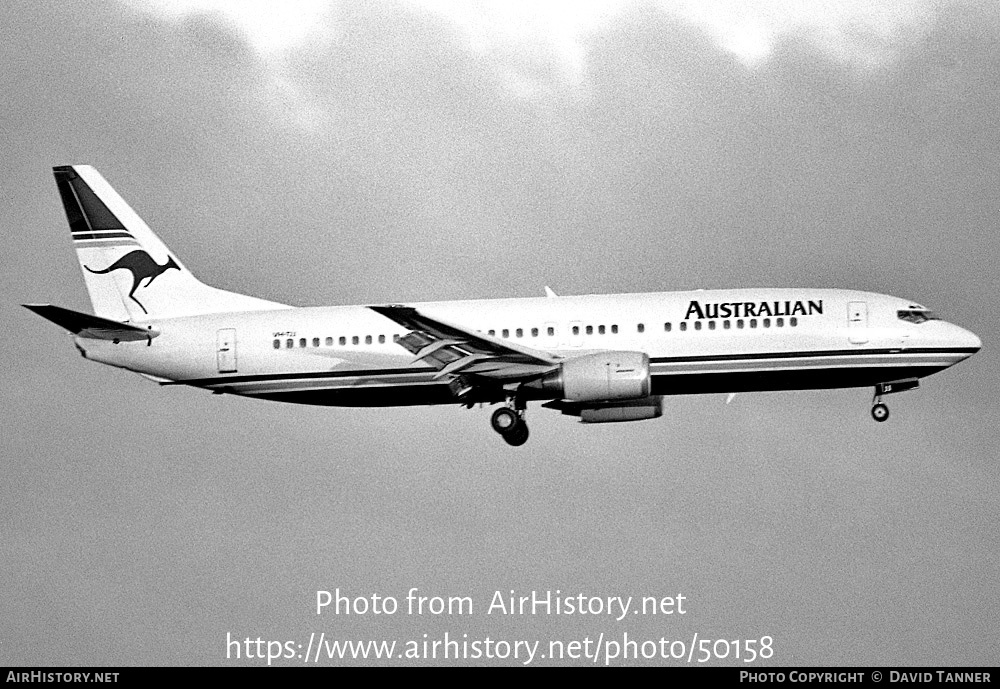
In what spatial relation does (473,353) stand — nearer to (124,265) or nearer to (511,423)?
(511,423)

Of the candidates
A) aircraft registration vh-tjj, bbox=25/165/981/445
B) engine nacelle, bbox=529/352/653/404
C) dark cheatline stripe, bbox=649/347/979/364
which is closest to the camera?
engine nacelle, bbox=529/352/653/404

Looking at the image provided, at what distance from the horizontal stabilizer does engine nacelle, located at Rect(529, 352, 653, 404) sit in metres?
12.6

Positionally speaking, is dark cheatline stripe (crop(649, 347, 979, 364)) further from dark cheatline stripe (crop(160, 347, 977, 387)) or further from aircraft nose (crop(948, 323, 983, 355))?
aircraft nose (crop(948, 323, 983, 355))

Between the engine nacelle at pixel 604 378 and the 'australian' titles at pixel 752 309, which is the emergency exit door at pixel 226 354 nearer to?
the engine nacelle at pixel 604 378

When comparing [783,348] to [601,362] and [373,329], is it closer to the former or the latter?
[601,362]

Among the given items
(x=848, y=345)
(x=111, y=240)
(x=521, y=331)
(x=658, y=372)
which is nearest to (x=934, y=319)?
(x=848, y=345)

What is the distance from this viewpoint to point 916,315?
44.8 meters

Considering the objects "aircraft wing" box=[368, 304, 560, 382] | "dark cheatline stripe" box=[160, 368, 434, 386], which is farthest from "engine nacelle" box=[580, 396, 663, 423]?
"dark cheatline stripe" box=[160, 368, 434, 386]

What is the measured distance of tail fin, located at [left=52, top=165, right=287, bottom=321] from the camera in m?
48.6

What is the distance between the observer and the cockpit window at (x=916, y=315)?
4462cm

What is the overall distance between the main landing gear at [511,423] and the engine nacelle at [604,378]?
7.03 feet

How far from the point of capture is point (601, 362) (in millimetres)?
42688

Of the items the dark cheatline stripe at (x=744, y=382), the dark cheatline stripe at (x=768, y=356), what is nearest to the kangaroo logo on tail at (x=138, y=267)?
the dark cheatline stripe at (x=744, y=382)

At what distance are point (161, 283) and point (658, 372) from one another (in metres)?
15.9
